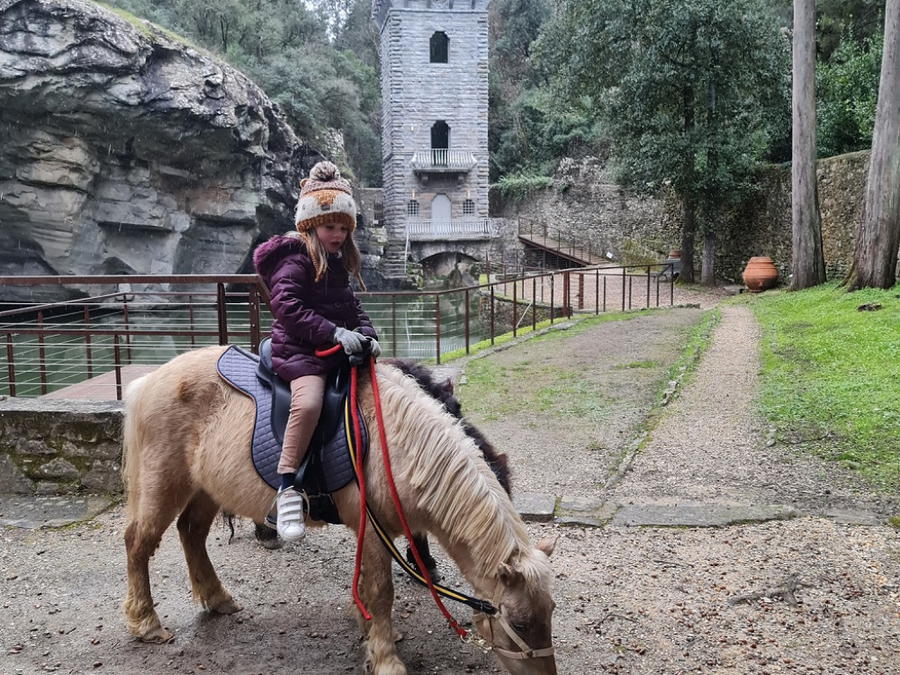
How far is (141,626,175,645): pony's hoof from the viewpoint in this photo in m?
2.79

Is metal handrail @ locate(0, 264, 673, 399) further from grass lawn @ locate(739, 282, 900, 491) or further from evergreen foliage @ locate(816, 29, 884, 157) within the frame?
evergreen foliage @ locate(816, 29, 884, 157)

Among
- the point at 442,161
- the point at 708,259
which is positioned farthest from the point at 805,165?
the point at 442,161

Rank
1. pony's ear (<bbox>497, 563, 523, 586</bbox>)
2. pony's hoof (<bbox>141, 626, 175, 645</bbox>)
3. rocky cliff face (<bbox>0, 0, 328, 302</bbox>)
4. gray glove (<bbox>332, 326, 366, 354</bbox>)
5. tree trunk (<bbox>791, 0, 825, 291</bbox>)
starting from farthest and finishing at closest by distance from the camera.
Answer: rocky cliff face (<bbox>0, 0, 328, 302</bbox>)
tree trunk (<bbox>791, 0, 825, 291</bbox>)
pony's hoof (<bbox>141, 626, 175, 645</bbox>)
gray glove (<bbox>332, 326, 366, 354</bbox>)
pony's ear (<bbox>497, 563, 523, 586</bbox>)

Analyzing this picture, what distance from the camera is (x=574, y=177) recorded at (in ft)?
101

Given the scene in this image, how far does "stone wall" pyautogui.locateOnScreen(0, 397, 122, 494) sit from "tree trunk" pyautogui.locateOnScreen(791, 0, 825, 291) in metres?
14.4

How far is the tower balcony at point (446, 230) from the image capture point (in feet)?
100

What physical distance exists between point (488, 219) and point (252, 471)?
96.0ft

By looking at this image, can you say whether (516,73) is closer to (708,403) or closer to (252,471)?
(708,403)

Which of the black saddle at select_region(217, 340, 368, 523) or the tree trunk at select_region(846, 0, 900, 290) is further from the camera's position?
the tree trunk at select_region(846, 0, 900, 290)

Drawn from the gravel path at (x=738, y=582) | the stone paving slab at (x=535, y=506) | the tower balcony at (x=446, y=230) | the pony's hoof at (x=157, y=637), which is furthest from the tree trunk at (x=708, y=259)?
the pony's hoof at (x=157, y=637)

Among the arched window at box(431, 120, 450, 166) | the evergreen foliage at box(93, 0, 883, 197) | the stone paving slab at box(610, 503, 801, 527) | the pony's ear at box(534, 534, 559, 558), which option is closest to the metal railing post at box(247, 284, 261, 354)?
the stone paving slab at box(610, 503, 801, 527)

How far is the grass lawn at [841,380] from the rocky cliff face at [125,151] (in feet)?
55.4

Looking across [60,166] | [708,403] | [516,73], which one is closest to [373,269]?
[60,166]

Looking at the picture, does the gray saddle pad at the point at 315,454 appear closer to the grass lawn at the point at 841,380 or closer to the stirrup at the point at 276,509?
the stirrup at the point at 276,509
